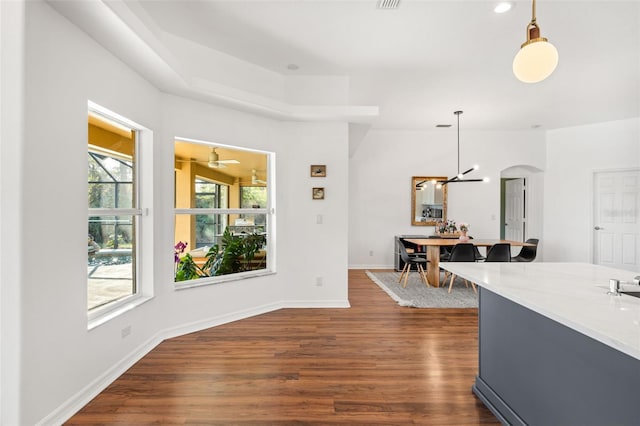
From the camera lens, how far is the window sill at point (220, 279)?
337cm

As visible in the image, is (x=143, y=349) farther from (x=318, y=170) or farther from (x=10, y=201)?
(x=318, y=170)

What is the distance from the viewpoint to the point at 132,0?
7.86 feet

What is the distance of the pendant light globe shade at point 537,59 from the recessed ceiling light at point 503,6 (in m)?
1.19

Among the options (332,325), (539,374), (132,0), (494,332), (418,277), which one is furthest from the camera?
(418,277)

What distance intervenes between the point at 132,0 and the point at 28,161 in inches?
56.8

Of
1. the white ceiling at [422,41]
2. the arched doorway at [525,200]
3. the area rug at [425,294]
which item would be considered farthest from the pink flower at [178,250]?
the arched doorway at [525,200]

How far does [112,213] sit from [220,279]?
1.40m

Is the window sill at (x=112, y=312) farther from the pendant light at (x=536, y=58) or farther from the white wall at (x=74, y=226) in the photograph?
the pendant light at (x=536, y=58)

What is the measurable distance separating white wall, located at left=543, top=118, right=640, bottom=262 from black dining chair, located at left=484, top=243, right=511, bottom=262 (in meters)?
3.03

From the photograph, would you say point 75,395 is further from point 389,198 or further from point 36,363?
point 389,198

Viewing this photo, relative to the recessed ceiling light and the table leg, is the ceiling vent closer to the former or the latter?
the recessed ceiling light

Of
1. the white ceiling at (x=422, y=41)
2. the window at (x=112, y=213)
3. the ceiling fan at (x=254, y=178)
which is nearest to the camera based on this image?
the window at (x=112, y=213)

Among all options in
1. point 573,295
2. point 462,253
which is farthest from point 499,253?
point 573,295

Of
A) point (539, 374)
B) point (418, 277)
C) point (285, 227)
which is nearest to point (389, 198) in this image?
point (418, 277)
